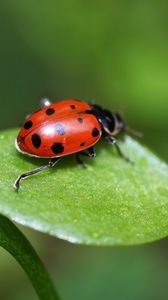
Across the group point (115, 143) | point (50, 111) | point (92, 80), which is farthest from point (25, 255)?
point (92, 80)

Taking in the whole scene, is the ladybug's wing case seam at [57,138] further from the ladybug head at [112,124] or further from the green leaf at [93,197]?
the ladybug head at [112,124]

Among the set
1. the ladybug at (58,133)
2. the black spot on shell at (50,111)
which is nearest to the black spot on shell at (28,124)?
the ladybug at (58,133)

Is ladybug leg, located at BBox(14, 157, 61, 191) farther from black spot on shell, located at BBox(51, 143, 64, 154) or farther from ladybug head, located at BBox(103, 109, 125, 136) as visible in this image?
ladybug head, located at BBox(103, 109, 125, 136)

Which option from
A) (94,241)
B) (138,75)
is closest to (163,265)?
(138,75)

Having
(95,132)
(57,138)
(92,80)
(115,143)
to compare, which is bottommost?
(92,80)

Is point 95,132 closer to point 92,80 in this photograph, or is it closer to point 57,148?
point 57,148

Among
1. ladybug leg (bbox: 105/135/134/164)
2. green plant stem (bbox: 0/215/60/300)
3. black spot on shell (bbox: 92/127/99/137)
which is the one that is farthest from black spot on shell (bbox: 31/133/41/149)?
green plant stem (bbox: 0/215/60/300)
